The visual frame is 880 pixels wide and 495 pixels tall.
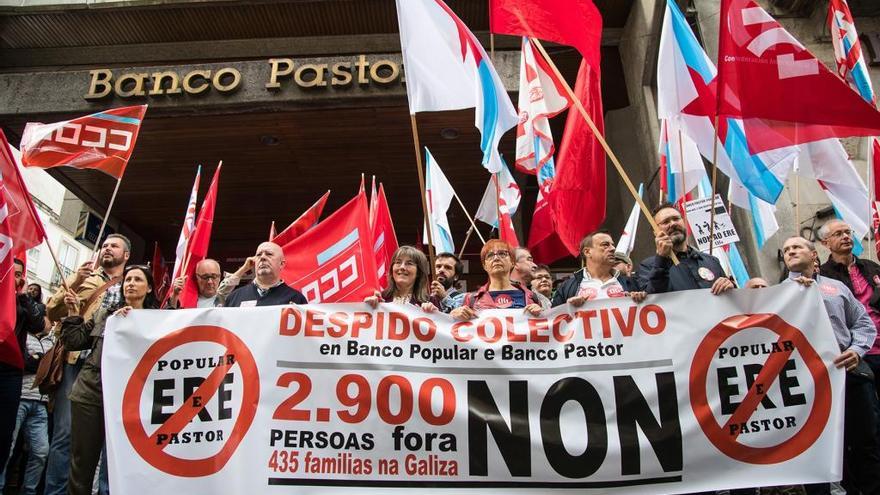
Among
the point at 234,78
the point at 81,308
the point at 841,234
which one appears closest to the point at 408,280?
the point at 81,308

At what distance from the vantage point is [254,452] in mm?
3613

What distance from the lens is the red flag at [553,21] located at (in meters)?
5.43

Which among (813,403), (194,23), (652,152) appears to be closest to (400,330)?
(813,403)

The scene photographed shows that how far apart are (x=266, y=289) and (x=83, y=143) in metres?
2.76

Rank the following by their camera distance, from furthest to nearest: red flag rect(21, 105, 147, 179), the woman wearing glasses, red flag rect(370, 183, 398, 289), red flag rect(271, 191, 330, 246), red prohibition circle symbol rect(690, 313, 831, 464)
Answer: red flag rect(370, 183, 398, 289)
red flag rect(271, 191, 330, 246)
red flag rect(21, 105, 147, 179)
the woman wearing glasses
red prohibition circle symbol rect(690, 313, 831, 464)

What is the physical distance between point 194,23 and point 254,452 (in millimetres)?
10467

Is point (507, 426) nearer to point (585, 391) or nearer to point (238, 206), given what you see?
point (585, 391)

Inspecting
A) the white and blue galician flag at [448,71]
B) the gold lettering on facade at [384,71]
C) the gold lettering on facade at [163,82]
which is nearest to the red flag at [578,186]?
the white and blue galician flag at [448,71]

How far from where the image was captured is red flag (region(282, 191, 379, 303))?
6172 mm

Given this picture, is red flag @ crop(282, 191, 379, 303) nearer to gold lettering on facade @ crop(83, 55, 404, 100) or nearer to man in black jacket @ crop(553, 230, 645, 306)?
man in black jacket @ crop(553, 230, 645, 306)

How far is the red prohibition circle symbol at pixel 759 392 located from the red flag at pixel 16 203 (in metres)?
4.89

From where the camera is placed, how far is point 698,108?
591 cm

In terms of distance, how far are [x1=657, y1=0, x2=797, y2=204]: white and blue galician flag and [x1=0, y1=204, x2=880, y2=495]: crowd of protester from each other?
730 millimetres

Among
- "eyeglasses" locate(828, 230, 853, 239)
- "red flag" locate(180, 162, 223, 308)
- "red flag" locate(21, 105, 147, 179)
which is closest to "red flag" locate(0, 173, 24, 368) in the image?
"red flag" locate(21, 105, 147, 179)
